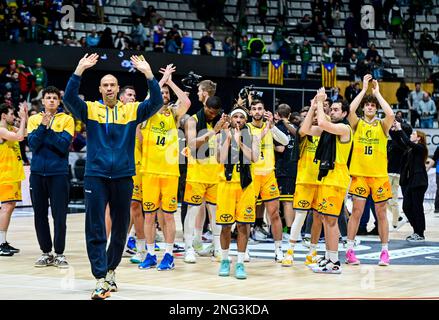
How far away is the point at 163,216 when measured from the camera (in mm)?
10766

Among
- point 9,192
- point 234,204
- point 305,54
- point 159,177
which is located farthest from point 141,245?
point 305,54

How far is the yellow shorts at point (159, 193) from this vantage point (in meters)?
10.7

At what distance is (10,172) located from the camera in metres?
12.3

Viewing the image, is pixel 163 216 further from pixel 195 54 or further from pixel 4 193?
pixel 195 54

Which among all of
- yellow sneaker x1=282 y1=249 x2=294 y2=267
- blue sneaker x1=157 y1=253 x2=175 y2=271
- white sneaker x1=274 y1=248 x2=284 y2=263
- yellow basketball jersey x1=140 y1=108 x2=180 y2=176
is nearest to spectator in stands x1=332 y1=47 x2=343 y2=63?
white sneaker x1=274 y1=248 x2=284 y2=263

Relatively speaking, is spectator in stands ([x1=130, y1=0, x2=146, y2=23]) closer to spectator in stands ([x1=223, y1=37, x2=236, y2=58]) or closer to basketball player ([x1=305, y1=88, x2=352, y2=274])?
spectator in stands ([x1=223, y1=37, x2=236, y2=58])

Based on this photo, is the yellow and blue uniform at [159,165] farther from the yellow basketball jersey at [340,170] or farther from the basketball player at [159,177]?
the yellow basketball jersey at [340,170]

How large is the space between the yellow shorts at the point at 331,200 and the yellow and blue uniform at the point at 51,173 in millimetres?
3096

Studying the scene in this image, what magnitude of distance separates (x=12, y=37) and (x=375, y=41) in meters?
13.5

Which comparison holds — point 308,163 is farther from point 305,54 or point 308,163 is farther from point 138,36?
point 305,54

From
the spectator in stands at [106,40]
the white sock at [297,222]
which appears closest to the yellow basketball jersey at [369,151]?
the white sock at [297,222]

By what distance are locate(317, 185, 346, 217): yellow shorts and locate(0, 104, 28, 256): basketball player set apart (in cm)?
415

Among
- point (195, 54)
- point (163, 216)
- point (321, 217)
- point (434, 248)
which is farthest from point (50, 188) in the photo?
point (195, 54)

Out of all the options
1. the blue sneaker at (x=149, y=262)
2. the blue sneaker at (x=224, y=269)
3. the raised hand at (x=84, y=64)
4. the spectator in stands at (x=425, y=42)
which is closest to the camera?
the raised hand at (x=84, y=64)
